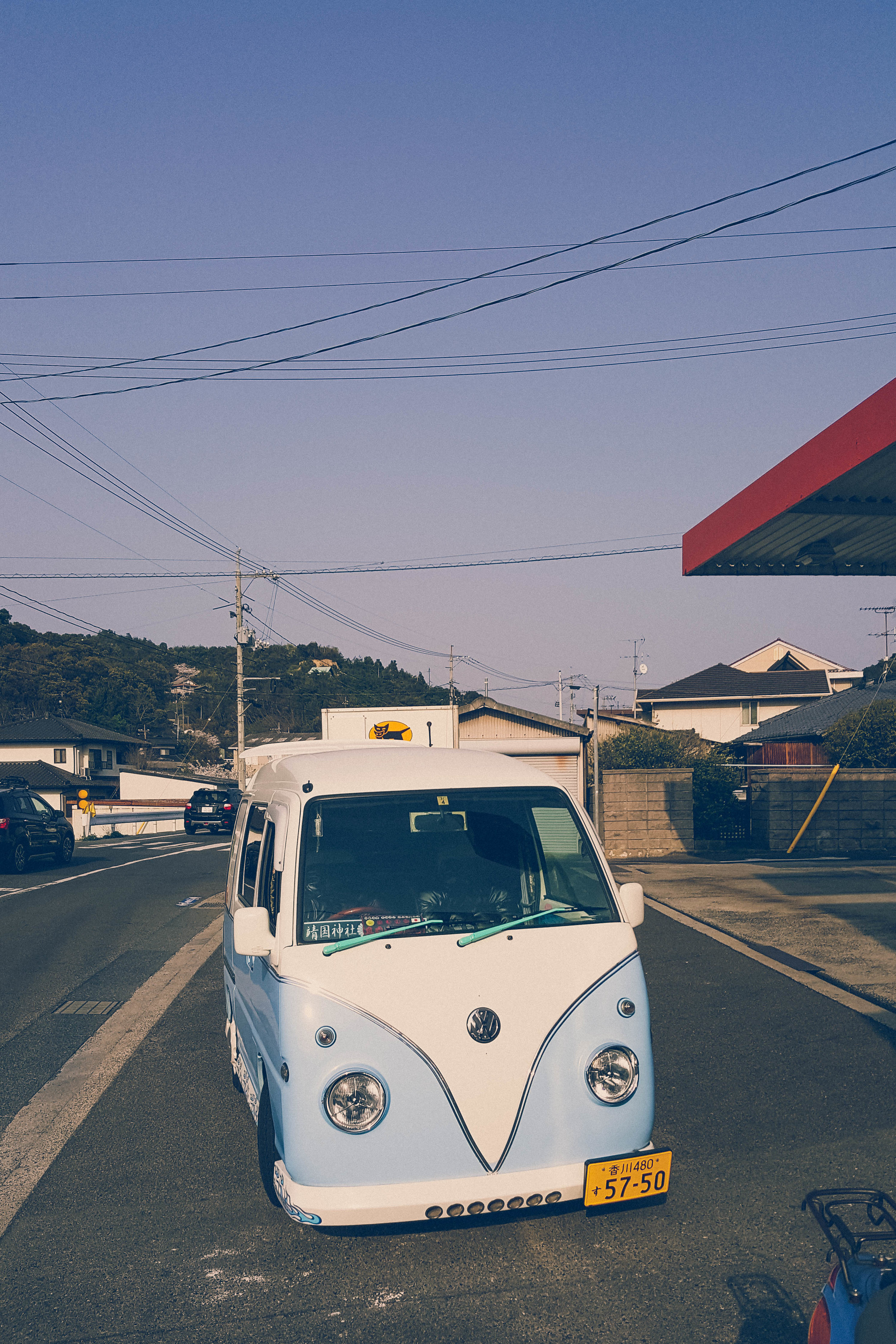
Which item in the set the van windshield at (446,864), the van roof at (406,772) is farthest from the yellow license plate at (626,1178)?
the van roof at (406,772)

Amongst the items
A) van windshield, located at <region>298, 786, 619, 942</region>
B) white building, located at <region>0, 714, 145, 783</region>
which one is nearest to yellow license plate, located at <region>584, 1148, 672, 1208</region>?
van windshield, located at <region>298, 786, 619, 942</region>

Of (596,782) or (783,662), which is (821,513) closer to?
(596,782)

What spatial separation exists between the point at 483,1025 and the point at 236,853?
287 centimetres

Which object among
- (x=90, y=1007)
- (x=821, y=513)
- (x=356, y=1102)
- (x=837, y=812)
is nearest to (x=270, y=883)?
(x=356, y=1102)

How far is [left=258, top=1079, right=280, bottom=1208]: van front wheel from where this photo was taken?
426cm

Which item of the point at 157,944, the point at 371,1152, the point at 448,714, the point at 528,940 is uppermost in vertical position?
the point at 448,714

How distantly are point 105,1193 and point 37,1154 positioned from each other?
0.76 m

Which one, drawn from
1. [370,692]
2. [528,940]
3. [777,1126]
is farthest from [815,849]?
[370,692]

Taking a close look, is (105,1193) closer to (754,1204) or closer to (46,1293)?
(46,1293)

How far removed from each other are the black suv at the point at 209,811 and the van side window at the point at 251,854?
3349cm

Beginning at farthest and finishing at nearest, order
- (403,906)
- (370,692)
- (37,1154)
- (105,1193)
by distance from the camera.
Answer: (370,692), (37,1154), (105,1193), (403,906)

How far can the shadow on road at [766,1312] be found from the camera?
3.45m

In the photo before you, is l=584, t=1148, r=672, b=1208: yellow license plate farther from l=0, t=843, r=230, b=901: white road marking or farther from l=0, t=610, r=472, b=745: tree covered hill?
l=0, t=610, r=472, b=745: tree covered hill

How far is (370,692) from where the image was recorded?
76562mm
